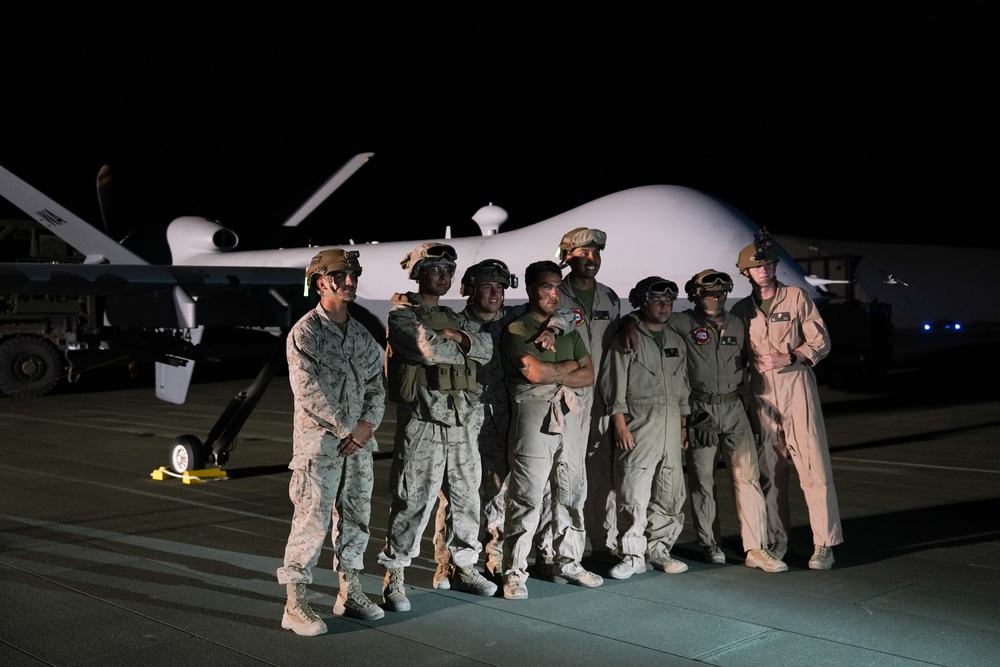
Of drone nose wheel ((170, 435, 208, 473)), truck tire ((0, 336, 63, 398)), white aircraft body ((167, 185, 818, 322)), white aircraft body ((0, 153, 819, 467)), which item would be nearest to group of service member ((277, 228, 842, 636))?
white aircraft body ((167, 185, 818, 322))

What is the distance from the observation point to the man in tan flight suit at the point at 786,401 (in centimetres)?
590

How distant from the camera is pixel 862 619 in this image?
191 inches

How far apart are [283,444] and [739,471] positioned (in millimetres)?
7796

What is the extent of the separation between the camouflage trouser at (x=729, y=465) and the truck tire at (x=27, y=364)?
17.5 m

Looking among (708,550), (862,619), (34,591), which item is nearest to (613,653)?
(862,619)

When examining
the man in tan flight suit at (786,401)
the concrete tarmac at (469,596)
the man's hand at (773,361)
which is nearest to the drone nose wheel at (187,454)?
the concrete tarmac at (469,596)

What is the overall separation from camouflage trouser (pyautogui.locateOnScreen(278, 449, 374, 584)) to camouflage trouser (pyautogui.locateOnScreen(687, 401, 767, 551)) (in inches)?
89.6

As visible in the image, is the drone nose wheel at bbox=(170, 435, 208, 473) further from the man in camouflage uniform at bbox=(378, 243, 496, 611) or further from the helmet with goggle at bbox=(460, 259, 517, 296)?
the helmet with goggle at bbox=(460, 259, 517, 296)

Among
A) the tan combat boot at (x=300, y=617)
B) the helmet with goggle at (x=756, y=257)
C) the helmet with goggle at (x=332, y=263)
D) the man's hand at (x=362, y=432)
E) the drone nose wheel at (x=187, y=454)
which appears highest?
the helmet with goggle at (x=756, y=257)

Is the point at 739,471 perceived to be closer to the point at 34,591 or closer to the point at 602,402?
the point at 602,402

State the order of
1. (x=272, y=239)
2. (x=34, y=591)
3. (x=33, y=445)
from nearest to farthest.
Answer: (x=34, y=591) < (x=33, y=445) < (x=272, y=239)

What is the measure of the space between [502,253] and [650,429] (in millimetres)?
6226

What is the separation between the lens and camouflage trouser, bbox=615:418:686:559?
578 centimetres

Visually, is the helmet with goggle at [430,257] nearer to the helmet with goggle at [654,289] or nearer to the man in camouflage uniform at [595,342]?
the man in camouflage uniform at [595,342]
